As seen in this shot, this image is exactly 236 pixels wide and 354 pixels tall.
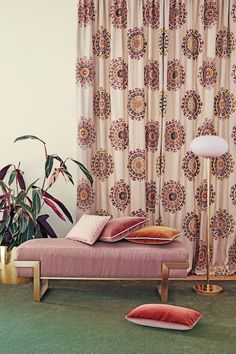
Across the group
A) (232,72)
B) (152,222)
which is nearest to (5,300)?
(152,222)

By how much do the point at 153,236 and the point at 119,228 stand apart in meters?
0.27

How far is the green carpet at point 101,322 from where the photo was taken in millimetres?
2994

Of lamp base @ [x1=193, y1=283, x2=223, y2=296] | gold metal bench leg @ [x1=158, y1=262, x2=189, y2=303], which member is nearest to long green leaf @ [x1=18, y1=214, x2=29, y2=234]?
gold metal bench leg @ [x1=158, y1=262, x2=189, y2=303]

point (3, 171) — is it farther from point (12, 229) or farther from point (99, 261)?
point (99, 261)

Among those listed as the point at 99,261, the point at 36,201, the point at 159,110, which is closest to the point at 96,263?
the point at 99,261

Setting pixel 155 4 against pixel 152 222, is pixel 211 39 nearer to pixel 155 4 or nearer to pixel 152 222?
pixel 155 4

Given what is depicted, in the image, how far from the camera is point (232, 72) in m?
4.89

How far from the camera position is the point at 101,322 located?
3.41 m

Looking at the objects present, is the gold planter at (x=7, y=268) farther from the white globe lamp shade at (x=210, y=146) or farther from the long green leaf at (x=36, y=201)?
the white globe lamp shade at (x=210, y=146)

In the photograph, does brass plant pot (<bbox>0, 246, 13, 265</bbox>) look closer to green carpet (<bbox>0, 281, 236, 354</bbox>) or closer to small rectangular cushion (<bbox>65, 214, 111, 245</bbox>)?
green carpet (<bbox>0, 281, 236, 354</bbox>)

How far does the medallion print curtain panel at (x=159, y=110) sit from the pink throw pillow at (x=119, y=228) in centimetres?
74

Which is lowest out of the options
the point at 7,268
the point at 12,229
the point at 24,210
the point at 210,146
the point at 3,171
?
the point at 7,268

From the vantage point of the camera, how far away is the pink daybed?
385 cm

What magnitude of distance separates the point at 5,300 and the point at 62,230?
124 cm
